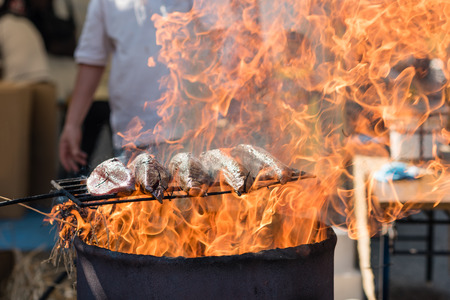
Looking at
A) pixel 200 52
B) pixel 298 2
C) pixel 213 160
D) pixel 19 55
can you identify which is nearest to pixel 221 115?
pixel 200 52

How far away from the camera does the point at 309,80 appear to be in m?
3.26

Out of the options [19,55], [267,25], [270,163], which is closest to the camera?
[270,163]

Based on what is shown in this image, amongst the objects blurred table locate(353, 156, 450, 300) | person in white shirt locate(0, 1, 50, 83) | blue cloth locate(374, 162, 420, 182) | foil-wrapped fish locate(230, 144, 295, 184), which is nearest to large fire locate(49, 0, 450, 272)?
blurred table locate(353, 156, 450, 300)

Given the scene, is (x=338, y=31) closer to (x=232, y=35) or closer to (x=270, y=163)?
(x=232, y=35)

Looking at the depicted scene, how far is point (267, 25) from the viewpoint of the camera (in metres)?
3.36

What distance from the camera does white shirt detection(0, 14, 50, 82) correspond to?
6.48 metres

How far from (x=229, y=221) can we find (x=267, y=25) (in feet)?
5.00

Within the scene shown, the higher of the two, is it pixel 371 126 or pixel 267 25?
pixel 267 25

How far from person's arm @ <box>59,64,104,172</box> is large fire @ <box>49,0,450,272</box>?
68cm

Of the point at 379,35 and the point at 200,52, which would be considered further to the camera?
the point at 200,52

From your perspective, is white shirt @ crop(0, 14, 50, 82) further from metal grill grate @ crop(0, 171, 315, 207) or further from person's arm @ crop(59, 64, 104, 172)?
metal grill grate @ crop(0, 171, 315, 207)

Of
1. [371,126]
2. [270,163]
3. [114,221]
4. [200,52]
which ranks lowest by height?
[114,221]

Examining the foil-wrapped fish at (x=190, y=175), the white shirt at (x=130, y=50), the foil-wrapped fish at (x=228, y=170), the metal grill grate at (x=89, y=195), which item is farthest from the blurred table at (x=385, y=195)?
the white shirt at (x=130, y=50)

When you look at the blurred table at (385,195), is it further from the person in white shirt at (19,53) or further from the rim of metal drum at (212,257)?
the person in white shirt at (19,53)
